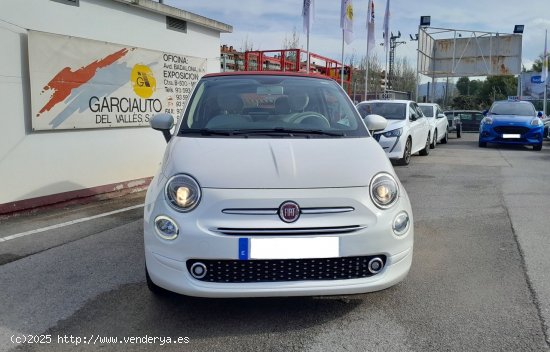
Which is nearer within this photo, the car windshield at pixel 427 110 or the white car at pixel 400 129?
the white car at pixel 400 129

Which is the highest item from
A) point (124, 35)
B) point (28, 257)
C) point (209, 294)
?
point (124, 35)

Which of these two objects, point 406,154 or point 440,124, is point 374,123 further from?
point 440,124

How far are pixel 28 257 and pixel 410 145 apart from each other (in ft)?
31.1

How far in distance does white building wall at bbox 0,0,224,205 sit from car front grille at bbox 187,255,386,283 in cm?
456

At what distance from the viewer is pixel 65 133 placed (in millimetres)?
7395

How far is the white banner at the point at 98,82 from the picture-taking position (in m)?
6.95

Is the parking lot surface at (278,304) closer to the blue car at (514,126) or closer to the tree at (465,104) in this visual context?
the blue car at (514,126)

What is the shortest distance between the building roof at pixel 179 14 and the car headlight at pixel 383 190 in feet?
20.8

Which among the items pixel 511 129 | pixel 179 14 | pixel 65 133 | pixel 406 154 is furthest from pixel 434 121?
pixel 65 133

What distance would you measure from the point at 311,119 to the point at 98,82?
Answer: 4.73 m

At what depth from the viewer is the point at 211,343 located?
3139 mm

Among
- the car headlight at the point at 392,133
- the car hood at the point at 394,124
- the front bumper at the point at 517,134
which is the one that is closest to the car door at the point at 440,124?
the front bumper at the point at 517,134

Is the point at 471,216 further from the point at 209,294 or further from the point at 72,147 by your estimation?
the point at 72,147

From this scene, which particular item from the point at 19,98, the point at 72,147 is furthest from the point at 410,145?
the point at 19,98
